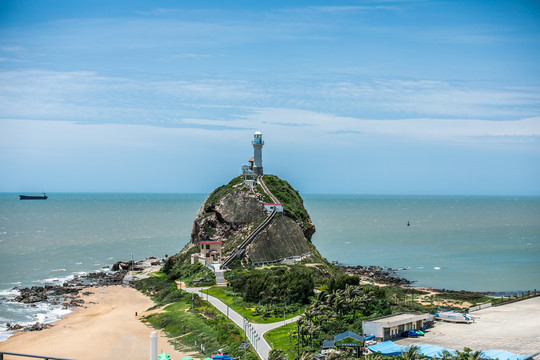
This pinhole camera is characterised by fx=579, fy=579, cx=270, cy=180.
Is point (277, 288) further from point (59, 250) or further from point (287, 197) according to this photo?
point (59, 250)

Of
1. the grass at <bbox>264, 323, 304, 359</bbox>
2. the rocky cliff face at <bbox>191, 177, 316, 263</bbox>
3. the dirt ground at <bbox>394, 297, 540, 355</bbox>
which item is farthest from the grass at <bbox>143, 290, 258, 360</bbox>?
the rocky cliff face at <bbox>191, 177, 316, 263</bbox>

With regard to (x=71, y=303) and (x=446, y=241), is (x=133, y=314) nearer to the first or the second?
(x=71, y=303)

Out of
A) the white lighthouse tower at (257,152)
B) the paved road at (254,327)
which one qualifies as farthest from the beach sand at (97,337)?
the white lighthouse tower at (257,152)

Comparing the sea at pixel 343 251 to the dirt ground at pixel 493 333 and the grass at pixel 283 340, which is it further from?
the dirt ground at pixel 493 333

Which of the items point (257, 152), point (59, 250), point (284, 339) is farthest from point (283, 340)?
point (59, 250)

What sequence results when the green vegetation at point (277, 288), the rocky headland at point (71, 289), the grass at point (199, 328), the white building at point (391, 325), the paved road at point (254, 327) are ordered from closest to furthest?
the paved road at point (254, 327)
the white building at point (391, 325)
the grass at point (199, 328)
the green vegetation at point (277, 288)
the rocky headland at point (71, 289)
